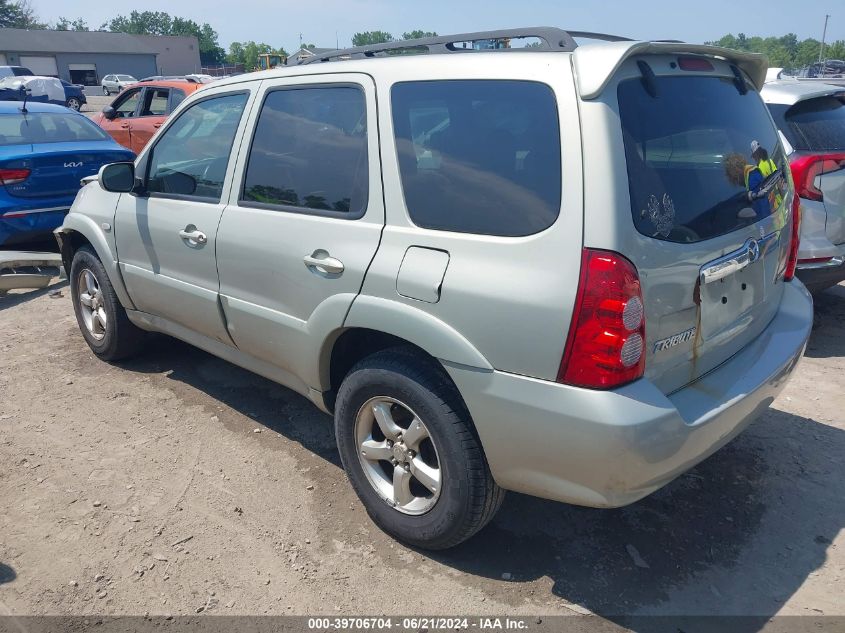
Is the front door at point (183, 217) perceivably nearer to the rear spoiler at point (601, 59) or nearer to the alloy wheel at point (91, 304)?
the alloy wheel at point (91, 304)

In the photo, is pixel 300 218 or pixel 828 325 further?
pixel 828 325

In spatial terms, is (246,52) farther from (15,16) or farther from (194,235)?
(194,235)

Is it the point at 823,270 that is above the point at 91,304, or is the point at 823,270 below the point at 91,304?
above

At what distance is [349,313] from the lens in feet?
9.29

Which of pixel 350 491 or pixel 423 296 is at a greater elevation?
pixel 423 296

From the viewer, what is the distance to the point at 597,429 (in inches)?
86.5

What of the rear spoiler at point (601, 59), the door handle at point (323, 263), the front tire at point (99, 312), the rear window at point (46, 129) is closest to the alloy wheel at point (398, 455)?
the door handle at point (323, 263)

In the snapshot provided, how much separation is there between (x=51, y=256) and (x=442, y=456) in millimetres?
5675

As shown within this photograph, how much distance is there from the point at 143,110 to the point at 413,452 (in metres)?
10.1

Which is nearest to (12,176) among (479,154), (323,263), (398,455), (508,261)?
(323,263)

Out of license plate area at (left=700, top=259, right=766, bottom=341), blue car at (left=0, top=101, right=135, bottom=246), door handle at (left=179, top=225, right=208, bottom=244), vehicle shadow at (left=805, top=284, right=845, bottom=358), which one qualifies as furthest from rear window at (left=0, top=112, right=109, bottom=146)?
vehicle shadow at (left=805, top=284, right=845, bottom=358)

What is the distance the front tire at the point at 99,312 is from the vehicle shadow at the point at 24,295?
1.80m

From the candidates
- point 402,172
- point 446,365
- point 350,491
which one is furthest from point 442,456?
point 402,172

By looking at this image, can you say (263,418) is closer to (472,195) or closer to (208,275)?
(208,275)
